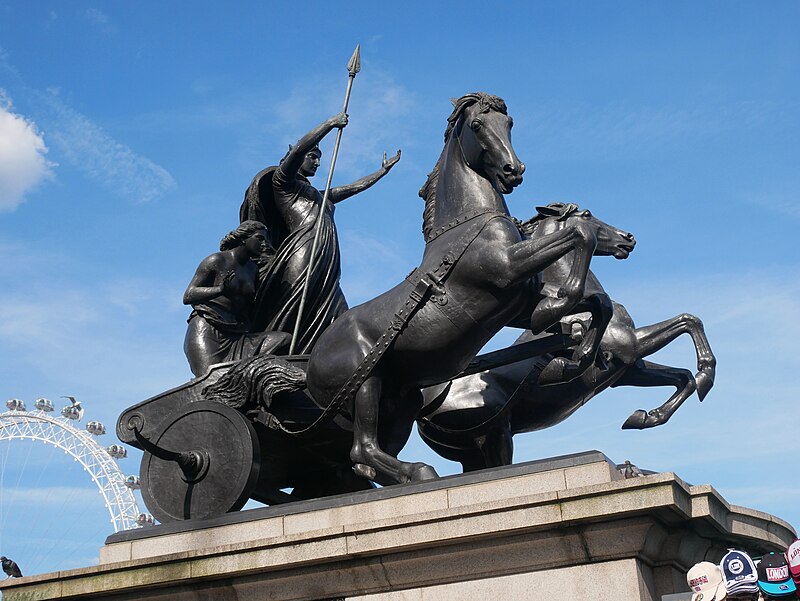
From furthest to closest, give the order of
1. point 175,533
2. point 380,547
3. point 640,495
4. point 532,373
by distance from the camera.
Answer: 1. point 532,373
2. point 175,533
3. point 380,547
4. point 640,495

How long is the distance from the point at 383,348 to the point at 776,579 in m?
3.67

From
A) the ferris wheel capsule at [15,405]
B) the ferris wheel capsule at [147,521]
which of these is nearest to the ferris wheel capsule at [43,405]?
the ferris wheel capsule at [15,405]

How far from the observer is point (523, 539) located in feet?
23.2

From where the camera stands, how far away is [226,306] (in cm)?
1095

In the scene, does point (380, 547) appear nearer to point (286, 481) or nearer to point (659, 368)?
point (286, 481)

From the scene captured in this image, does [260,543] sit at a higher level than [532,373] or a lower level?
lower

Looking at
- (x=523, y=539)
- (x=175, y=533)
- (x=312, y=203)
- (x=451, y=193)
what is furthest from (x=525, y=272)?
(x=312, y=203)

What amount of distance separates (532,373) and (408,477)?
95.4 inches

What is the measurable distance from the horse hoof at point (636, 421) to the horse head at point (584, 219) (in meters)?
1.75

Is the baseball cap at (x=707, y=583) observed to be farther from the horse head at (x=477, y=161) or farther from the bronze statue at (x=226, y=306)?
the bronze statue at (x=226, y=306)

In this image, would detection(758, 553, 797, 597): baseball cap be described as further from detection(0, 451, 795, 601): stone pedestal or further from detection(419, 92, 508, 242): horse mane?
detection(419, 92, 508, 242): horse mane

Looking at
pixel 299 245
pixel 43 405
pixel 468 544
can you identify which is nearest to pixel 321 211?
pixel 299 245

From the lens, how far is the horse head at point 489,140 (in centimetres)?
888

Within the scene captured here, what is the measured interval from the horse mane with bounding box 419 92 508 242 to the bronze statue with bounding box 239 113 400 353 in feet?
6.28
